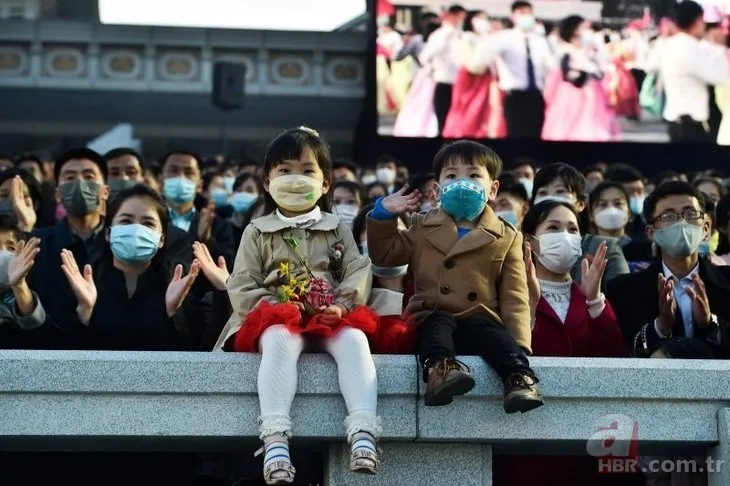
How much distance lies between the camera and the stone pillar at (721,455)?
5793mm

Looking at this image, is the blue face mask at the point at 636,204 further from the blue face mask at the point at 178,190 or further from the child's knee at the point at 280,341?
the child's knee at the point at 280,341

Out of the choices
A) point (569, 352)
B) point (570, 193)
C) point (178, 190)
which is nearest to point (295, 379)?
point (569, 352)

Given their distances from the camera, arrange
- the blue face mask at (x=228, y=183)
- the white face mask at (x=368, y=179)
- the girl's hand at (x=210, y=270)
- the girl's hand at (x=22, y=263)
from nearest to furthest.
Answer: the girl's hand at (x=22, y=263)
the girl's hand at (x=210, y=270)
the blue face mask at (x=228, y=183)
the white face mask at (x=368, y=179)

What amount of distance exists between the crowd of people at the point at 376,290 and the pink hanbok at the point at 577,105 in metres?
12.9

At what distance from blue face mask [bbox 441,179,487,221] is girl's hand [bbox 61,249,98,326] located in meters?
1.79

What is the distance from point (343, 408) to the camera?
560cm

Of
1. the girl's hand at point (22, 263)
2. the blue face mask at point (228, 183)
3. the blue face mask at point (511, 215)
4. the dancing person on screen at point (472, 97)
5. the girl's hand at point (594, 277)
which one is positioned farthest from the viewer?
the dancing person on screen at point (472, 97)

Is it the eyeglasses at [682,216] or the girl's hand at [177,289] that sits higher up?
the eyeglasses at [682,216]

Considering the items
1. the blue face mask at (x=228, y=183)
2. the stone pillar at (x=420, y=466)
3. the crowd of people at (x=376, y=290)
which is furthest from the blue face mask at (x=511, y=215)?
the blue face mask at (x=228, y=183)

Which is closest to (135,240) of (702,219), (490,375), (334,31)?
(490,375)

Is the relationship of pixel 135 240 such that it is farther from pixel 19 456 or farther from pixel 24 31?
pixel 24 31

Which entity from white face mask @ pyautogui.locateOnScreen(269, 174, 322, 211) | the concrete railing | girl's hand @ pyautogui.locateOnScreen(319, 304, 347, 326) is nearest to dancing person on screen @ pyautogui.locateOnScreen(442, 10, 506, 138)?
white face mask @ pyautogui.locateOnScreen(269, 174, 322, 211)

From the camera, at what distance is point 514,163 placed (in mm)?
12883

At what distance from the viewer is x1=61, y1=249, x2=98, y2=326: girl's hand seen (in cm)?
643
